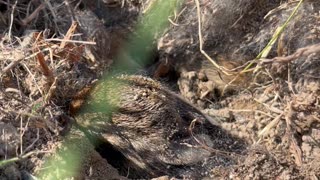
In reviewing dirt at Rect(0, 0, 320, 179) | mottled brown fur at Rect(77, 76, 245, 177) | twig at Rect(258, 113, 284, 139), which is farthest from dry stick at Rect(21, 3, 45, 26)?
twig at Rect(258, 113, 284, 139)

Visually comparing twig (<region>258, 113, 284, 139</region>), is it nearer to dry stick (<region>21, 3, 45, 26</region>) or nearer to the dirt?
the dirt

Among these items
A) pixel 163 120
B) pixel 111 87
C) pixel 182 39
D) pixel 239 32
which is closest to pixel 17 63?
pixel 111 87

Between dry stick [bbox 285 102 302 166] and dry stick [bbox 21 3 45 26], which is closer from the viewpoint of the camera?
dry stick [bbox 285 102 302 166]

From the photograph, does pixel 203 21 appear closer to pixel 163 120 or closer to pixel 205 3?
pixel 205 3

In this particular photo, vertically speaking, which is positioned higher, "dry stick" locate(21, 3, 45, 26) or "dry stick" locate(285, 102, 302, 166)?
"dry stick" locate(21, 3, 45, 26)

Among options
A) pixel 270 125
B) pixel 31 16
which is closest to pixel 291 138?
pixel 270 125

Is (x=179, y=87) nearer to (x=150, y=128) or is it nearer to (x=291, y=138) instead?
(x=150, y=128)

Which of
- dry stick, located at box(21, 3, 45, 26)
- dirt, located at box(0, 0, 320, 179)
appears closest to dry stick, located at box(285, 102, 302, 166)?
dirt, located at box(0, 0, 320, 179)

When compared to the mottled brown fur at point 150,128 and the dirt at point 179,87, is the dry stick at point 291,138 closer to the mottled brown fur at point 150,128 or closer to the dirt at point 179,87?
the dirt at point 179,87
